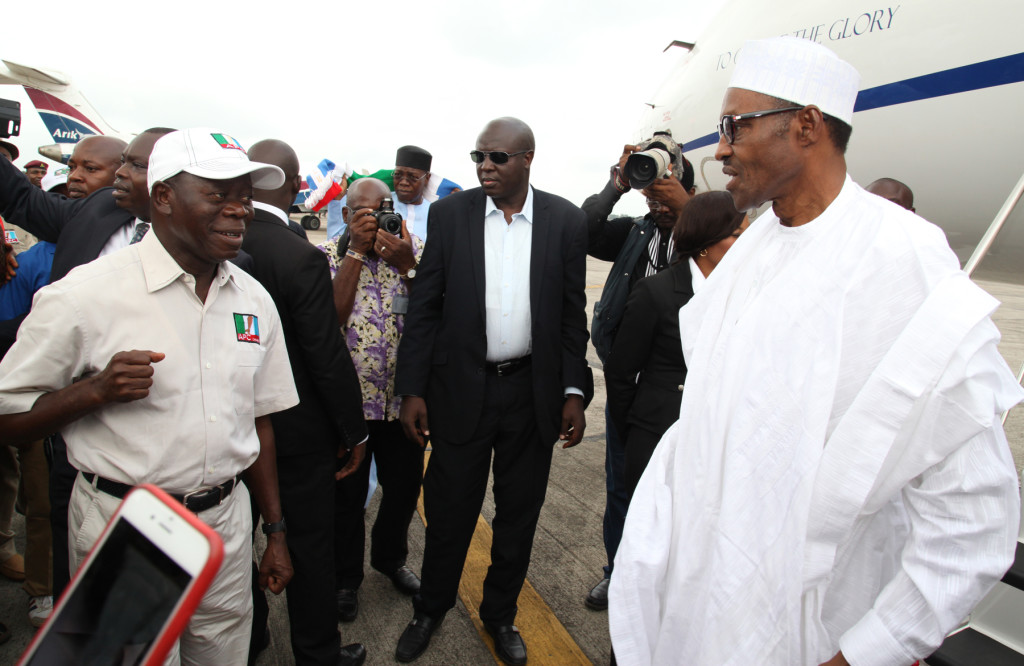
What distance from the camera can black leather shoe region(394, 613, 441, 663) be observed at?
2494 mm

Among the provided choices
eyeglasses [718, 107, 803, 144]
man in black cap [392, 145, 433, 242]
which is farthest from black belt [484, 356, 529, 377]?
man in black cap [392, 145, 433, 242]

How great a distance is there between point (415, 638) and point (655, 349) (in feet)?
5.19

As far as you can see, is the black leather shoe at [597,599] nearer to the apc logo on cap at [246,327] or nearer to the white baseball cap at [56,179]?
the apc logo on cap at [246,327]

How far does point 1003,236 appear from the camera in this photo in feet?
10.4

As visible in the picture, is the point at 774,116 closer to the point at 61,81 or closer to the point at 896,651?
the point at 896,651

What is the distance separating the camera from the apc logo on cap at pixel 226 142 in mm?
1672

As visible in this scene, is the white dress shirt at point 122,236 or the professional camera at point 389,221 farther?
the professional camera at point 389,221

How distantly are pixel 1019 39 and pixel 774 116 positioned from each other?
2.12 metres

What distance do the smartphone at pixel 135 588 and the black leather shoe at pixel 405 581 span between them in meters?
2.23

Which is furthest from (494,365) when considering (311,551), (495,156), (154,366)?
(154,366)

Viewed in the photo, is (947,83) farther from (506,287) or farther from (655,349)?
(506,287)

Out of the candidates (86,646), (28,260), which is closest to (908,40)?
(86,646)

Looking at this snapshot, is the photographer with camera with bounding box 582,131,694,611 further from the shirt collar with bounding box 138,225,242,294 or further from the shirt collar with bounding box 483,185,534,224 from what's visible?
the shirt collar with bounding box 138,225,242,294

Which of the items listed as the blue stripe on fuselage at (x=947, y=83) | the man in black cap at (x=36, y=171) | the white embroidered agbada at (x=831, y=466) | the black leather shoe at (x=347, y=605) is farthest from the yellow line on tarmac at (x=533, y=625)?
the man in black cap at (x=36, y=171)
